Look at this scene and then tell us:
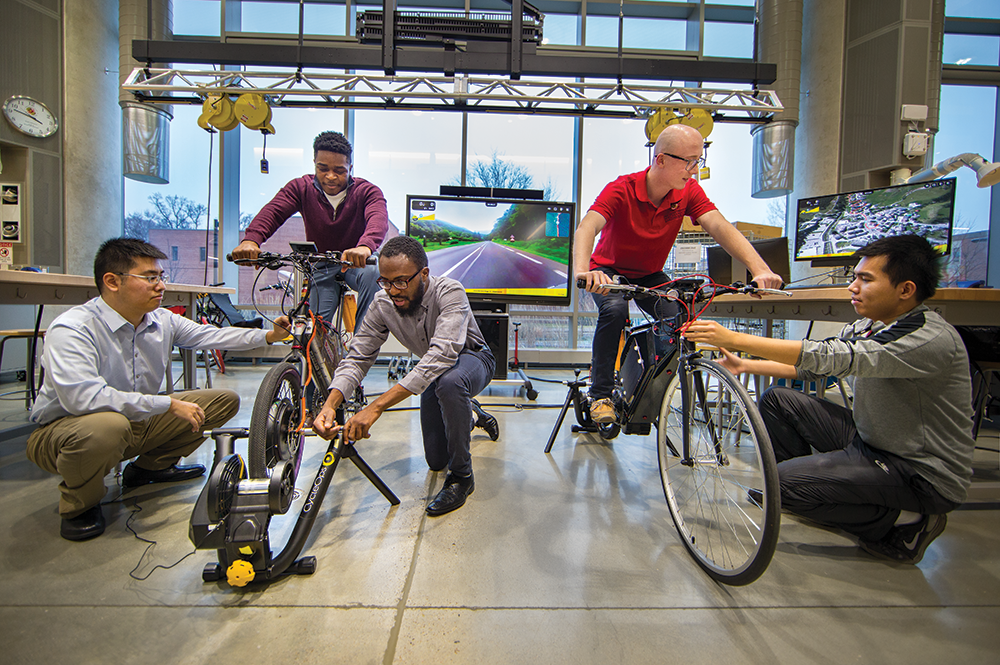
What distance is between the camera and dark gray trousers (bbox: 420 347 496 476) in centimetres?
184

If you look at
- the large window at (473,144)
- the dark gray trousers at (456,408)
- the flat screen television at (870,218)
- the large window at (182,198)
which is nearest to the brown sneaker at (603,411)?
the dark gray trousers at (456,408)

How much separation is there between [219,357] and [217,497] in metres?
4.77

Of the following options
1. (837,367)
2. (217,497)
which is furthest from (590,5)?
(217,497)

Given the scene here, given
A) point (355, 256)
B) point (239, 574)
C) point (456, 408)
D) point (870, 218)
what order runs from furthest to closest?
point (870, 218), point (355, 256), point (456, 408), point (239, 574)

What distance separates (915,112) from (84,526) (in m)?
7.42

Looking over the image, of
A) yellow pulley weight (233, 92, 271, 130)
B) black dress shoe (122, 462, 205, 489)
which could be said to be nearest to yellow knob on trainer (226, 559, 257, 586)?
black dress shoe (122, 462, 205, 489)

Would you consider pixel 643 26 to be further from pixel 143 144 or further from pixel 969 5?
pixel 143 144

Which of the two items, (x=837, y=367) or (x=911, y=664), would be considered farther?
(x=837, y=367)

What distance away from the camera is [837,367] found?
1358 mm

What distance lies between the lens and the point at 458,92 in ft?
14.8

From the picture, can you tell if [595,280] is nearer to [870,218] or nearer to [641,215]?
[641,215]

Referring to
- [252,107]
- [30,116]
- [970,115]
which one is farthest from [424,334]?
[970,115]

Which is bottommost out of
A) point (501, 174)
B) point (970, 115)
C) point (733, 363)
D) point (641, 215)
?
point (733, 363)

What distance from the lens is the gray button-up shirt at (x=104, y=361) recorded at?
1.58 meters
